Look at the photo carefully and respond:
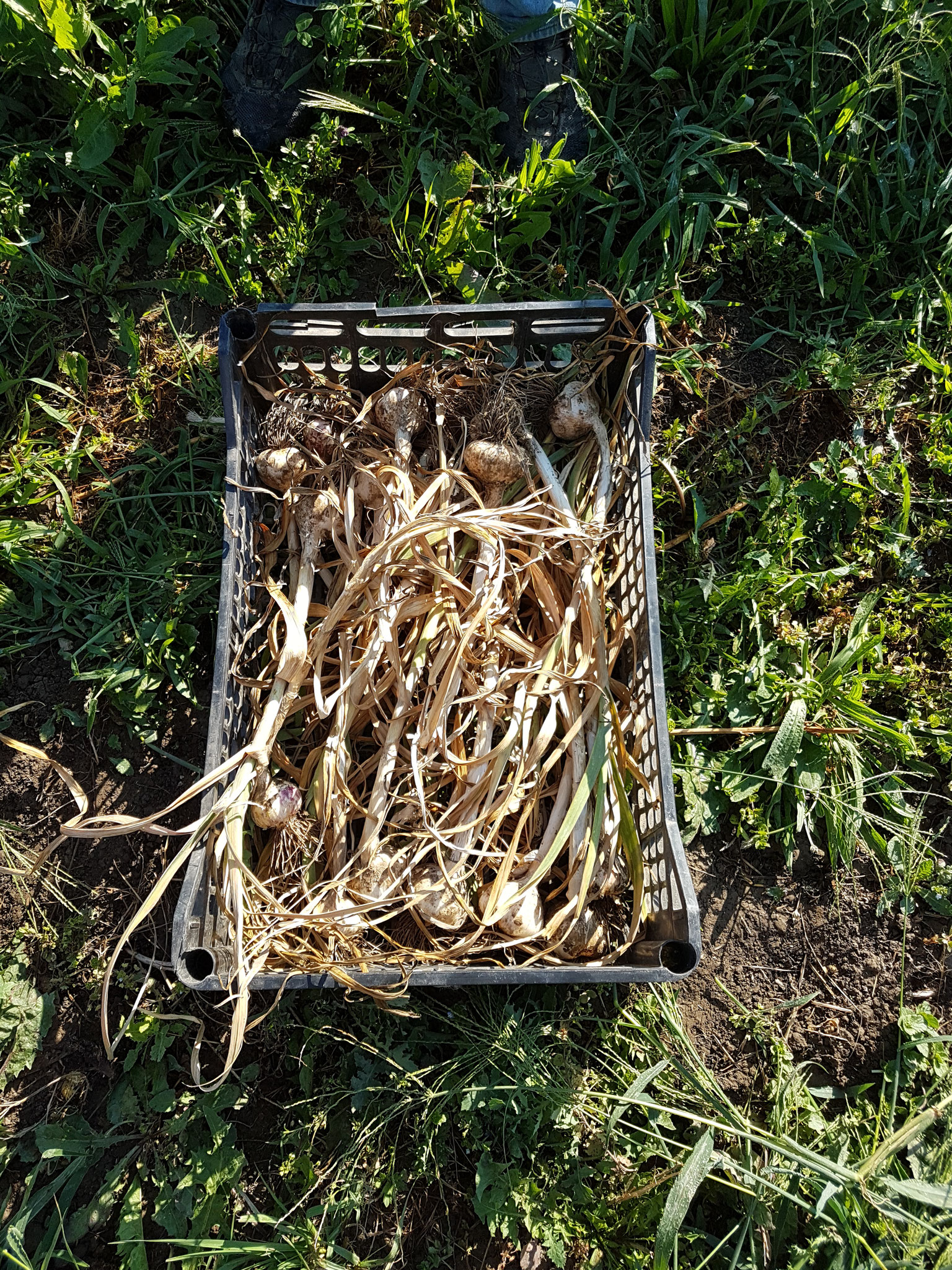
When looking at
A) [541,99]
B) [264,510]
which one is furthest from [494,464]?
[541,99]

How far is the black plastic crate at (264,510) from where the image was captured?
48.0 inches

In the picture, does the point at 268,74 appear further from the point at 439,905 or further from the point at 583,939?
the point at 583,939

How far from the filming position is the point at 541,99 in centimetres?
192

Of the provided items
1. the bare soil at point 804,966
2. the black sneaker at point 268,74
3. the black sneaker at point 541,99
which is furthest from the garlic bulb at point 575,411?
the black sneaker at point 268,74

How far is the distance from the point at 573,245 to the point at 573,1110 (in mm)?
1792

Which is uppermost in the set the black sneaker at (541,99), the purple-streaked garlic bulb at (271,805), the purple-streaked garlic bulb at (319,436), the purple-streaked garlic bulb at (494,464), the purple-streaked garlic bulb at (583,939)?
the black sneaker at (541,99)

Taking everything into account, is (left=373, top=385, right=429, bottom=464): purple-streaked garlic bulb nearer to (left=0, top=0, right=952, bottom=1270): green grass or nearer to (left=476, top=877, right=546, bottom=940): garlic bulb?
(left=0, top=0, right=952, bottom=1270): green grass

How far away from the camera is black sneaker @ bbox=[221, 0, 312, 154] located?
190cm

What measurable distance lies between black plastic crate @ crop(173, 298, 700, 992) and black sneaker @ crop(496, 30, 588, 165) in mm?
571

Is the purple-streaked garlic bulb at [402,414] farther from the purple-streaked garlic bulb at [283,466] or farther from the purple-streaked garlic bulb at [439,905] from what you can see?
the purple-streaked garlic bulb at [439,905]

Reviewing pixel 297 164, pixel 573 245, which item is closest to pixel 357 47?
pixel 297 164

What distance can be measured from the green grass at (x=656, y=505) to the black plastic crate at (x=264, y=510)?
0.28m

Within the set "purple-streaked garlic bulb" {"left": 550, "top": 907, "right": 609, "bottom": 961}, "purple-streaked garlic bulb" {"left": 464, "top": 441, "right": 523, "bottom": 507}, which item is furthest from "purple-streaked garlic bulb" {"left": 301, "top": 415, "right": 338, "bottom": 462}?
"purple-streaked garlic bulb" {"left": 550, "top": 907, "right": 609, "bottom": 961}

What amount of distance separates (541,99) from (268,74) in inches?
24.4
